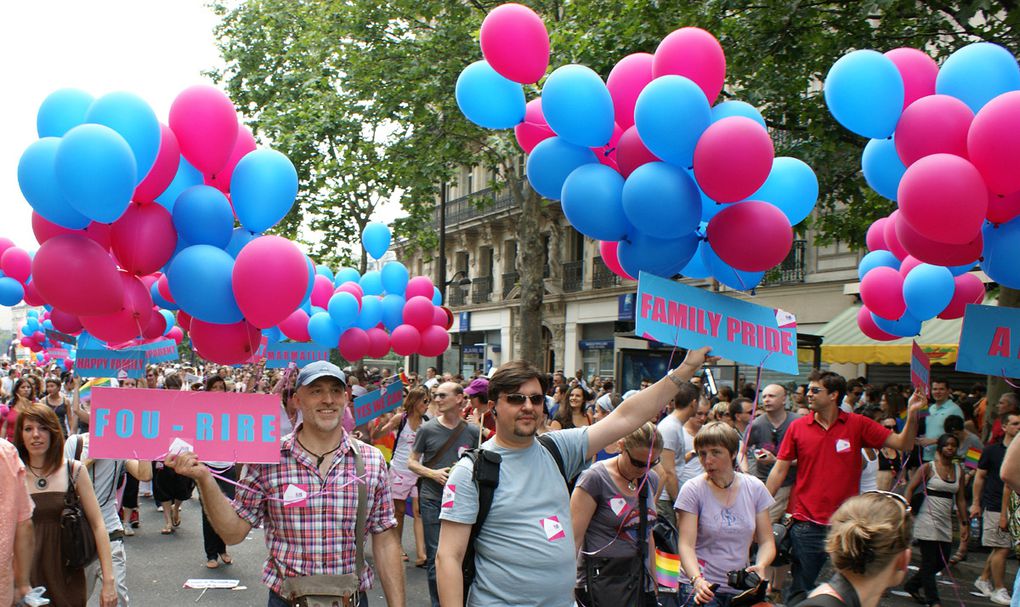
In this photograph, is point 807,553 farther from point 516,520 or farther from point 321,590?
point 321,590

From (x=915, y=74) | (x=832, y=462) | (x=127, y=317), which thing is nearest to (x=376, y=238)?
(x=127, y=317)

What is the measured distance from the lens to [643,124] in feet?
14.5

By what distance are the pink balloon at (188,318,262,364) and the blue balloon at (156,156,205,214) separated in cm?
68

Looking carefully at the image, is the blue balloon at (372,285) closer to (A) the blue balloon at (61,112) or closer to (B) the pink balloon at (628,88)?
(A) the blue balloon at (61,112)

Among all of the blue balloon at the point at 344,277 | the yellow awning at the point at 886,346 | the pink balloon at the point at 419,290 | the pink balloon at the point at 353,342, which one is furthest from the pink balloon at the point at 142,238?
the yellow awning at the point at 886,346

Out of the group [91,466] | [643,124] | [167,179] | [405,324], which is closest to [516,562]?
[643,124]

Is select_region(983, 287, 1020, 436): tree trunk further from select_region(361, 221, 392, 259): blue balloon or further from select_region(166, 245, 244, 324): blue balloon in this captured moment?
select_region(166, 245, 244, 324): blue balloon

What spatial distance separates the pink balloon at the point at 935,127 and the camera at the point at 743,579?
7.32 ft

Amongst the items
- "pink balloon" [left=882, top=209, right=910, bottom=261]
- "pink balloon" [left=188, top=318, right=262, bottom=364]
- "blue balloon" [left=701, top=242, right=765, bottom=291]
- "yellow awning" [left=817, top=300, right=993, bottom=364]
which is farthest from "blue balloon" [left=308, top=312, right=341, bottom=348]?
"yellow awning" [left=817, top=300, right=993, bottom=364]

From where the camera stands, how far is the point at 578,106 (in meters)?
4.80

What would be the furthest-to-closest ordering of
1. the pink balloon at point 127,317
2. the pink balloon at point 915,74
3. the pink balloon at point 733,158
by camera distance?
the pink balloon at point 127,317, the pink balloon at point 915,74, the pink balloon at point 733,158

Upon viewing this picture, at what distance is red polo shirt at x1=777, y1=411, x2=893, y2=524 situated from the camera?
6379 mm

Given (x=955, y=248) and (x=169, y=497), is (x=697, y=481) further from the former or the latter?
(x=169, y=497)

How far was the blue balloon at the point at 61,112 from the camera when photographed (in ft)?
16.8
